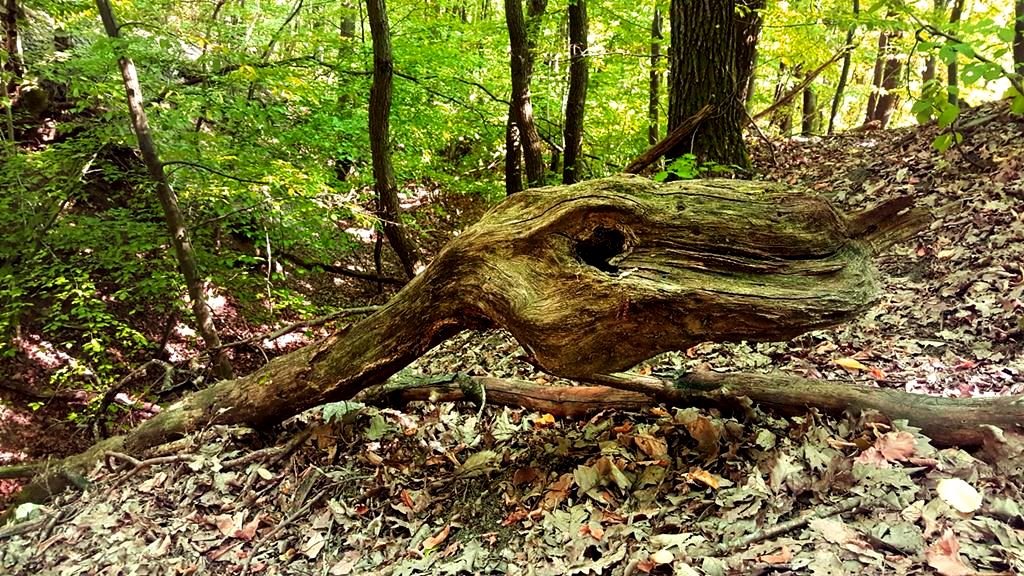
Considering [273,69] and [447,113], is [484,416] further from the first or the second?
[447,113]

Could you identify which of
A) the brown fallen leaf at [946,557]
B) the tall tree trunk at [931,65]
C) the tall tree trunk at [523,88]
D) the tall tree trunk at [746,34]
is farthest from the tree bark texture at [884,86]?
the brown fallen leaf at [946,557]

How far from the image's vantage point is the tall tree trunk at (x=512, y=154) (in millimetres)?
8539

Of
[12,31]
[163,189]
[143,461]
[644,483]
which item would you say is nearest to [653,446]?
[644,483]

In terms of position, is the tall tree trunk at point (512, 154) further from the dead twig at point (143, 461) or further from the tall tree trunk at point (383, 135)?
the dead twig at point (143, 461)

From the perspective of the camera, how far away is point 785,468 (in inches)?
94.7

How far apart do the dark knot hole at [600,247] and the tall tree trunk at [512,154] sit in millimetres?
5671

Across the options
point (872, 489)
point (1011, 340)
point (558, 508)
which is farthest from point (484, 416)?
point (1011, 340)

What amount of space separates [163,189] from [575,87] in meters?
5.68

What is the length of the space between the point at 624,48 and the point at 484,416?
8913 millimetres

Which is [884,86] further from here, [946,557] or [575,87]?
[946,557]

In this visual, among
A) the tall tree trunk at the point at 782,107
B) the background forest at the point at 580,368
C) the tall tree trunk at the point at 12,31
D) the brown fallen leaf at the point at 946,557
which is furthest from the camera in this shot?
the tall tree trunk at the point at 782,107

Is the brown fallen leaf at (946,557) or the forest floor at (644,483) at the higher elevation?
the brown fallen leaf at (946,557)

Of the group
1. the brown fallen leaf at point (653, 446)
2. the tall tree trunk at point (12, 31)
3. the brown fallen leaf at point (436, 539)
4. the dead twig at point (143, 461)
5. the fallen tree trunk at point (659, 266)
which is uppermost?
the tall tree trunk at point (12, 31)

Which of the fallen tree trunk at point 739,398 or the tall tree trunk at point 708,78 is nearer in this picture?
the fallen tree trunk at point 739,398
